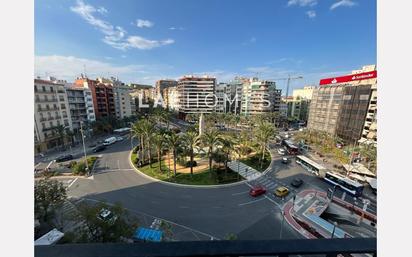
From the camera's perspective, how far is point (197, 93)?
224 ft

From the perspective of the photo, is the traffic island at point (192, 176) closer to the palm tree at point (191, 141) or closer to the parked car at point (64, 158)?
the palm tree at point (191, 141)

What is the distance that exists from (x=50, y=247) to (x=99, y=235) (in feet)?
36.2

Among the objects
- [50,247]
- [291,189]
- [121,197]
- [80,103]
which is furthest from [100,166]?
[50,247]

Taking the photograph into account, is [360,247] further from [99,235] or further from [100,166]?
[100,166]

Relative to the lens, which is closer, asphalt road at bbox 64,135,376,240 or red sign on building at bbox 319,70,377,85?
asphalt road at bbox 64,135,376,240

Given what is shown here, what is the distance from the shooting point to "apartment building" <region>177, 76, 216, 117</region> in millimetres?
67750

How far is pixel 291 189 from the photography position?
21375 mm

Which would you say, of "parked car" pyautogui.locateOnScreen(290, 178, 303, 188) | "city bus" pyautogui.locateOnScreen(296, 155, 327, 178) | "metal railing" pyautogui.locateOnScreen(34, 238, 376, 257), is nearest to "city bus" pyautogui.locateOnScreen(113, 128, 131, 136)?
"city bus" pyautogui.locateOnScreen(296, 155, 327, 178)

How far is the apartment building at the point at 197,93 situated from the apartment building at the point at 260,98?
12572mm

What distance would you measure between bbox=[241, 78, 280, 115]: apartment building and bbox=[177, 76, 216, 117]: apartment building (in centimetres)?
1257

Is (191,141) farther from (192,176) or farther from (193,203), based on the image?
(193,203)

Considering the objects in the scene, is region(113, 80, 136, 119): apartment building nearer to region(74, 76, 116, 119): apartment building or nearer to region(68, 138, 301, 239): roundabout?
region(74, 76, 116, 119): apartment building

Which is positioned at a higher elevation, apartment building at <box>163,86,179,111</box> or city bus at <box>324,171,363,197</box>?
apartment building at <box>163,86,179,111</box>

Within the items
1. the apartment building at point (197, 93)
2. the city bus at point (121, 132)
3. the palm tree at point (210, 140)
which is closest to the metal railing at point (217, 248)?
the palm tree at point (210, 140)
